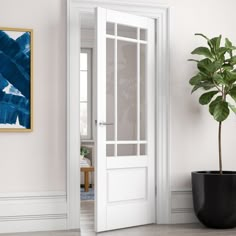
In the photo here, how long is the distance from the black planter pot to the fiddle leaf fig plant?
0.22m

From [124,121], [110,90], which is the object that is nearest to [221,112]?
[124,121]

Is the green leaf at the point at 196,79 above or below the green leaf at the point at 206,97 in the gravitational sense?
above

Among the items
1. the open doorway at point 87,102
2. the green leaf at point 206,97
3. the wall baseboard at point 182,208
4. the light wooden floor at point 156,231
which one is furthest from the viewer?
the open doorway at point 87,102

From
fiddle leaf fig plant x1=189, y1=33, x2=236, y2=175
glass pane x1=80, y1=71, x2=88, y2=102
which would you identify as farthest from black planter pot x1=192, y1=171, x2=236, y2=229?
glass pane x1=80, y1=71, x2=88, y2=102

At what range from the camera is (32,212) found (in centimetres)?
457

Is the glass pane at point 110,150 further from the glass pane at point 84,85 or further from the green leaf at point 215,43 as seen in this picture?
the glass pane at point 84,85

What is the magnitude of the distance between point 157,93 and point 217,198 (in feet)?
4.05

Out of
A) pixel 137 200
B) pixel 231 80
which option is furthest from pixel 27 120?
pixel 231 80

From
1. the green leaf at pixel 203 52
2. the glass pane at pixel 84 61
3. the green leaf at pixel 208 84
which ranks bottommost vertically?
the green leaf at pixel 208 84

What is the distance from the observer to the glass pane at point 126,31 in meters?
4.76

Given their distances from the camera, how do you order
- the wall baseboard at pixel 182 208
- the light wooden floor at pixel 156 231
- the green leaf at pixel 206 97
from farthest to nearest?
the wall baseboard at pixel 182 208 < the green leaf at pixel 206 97 < the light wooden floor at pixel 156 231

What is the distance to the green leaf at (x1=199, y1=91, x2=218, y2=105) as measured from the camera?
4785mm

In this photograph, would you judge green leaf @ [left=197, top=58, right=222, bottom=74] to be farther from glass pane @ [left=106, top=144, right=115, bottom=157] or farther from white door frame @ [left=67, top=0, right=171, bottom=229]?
glass pane @ [left=106, top=144, right=115, bottom=157]

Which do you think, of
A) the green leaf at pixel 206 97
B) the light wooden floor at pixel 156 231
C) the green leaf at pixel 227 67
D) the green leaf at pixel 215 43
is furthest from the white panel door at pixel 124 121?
the green leaf at pixel 227 67
